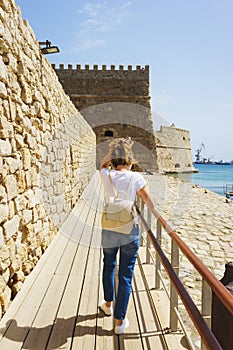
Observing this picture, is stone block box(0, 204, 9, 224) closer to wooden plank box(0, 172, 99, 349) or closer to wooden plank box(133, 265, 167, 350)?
wooden plank box(0, 172, 99, 349)

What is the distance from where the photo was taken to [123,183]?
215 centimetres

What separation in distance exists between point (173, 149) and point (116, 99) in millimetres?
11351

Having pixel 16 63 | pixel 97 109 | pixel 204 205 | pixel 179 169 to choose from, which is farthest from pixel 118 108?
pixel 16 63

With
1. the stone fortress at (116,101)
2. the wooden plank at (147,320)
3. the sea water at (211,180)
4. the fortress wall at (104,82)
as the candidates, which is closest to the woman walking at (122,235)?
the wooden plank at (147,320)

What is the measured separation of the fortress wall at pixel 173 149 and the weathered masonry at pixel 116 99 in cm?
333

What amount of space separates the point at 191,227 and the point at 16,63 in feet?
16.9

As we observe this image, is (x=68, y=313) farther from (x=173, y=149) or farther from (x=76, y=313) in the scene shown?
(x=173, y=149)

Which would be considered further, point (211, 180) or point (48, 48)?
point (211, 180)

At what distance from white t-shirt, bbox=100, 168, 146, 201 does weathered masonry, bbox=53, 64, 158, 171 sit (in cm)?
1978

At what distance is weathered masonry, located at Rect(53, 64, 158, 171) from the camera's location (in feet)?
73.5

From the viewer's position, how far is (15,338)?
2062 mm

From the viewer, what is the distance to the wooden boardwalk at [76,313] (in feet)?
6.77

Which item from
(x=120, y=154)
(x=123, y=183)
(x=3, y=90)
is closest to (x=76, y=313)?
(x=123, y=183)

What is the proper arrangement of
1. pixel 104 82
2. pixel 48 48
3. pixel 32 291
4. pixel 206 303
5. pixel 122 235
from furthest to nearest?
1. pixel 104 82
2. pixel 48 48
3. pixel 32 291
4. pixel 122 235
5. pixel 206 303
